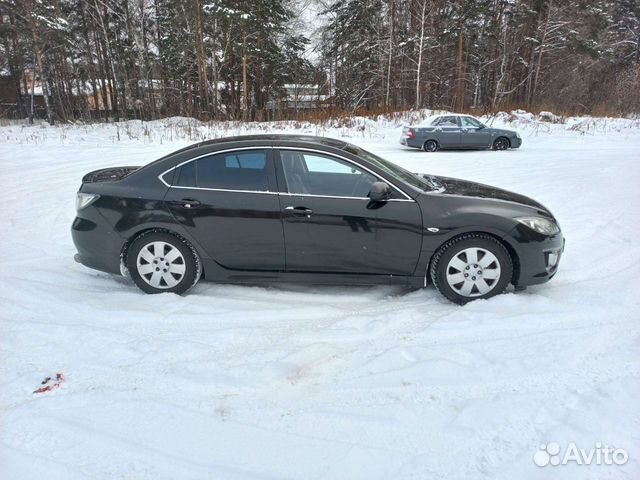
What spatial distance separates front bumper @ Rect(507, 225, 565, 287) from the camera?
3803mm

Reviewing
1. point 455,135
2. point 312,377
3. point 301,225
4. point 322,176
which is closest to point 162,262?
point 301,225

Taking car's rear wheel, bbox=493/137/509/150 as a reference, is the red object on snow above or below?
below

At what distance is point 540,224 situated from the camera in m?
3.88

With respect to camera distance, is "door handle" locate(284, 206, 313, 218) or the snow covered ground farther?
"door handle" locate(284, 206, 313, 218)

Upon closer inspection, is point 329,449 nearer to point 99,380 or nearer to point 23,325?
point 99,380

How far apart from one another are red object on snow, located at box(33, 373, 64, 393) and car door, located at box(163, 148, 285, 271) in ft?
5.32

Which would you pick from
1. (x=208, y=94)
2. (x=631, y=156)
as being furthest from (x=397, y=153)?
(x=208, y=94)

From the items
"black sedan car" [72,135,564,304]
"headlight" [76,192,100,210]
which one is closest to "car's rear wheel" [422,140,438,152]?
"black sedan car" [72,135,564,304]

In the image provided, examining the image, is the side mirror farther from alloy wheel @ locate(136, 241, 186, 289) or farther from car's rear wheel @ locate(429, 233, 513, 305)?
alloy wheel @ locate(136, 241, 186, 289)

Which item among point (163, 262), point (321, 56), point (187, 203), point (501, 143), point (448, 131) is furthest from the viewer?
point (321, 56)

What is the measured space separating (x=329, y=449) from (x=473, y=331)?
1.71 metres

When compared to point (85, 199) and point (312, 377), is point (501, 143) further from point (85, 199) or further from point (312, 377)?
point (312, 377)

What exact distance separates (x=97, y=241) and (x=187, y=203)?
40.6 inches

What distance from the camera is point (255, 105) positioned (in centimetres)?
3070
